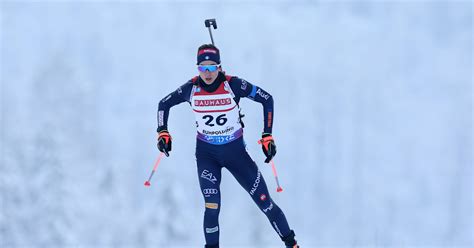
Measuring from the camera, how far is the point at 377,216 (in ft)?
468

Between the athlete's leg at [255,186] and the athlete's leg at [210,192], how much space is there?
0.30 m

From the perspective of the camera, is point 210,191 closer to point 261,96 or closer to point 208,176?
point 208,176

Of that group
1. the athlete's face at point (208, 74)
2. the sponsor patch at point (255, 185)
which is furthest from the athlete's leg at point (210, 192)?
the athlete's face at point (208, 74)

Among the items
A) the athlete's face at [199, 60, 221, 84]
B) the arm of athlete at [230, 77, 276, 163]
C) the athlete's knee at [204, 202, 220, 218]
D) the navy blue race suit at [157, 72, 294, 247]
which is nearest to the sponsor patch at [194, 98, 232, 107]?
the navy blue race suit at [157, 72, 294, 247]

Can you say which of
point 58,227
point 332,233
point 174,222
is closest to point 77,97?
point 332,233

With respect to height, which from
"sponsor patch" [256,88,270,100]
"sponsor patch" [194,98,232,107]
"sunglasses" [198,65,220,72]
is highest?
"sunglasses" [198,65,220,72]

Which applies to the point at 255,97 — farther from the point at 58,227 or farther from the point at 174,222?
the point at 174,222

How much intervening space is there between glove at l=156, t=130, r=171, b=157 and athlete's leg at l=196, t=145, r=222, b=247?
662 mm

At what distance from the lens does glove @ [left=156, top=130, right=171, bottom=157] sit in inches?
444

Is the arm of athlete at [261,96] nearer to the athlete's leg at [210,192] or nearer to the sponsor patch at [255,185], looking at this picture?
the sponsor patch at [255,185]

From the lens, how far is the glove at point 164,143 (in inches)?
444

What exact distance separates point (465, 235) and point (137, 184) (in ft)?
238

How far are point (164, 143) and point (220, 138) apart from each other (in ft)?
3.25

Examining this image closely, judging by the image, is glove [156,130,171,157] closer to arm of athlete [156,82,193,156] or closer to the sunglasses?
arm of athlete [156,82,193,156]
